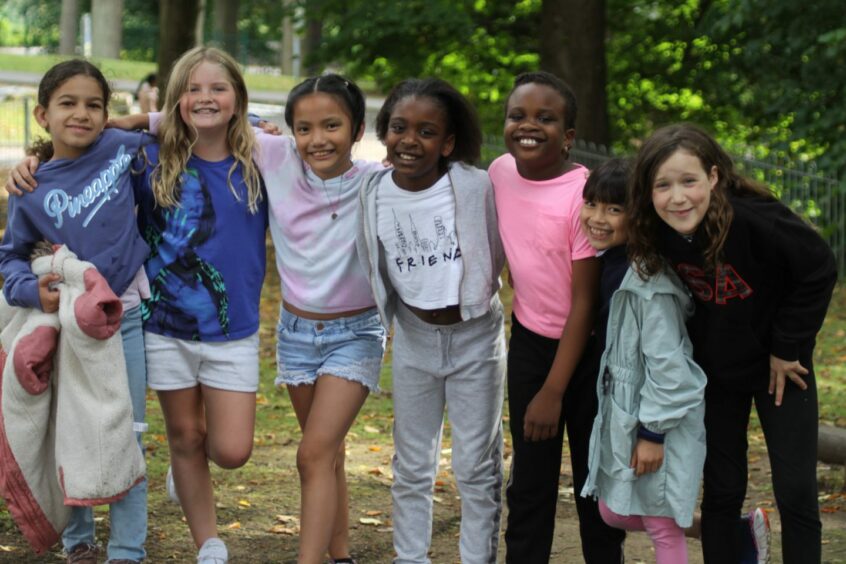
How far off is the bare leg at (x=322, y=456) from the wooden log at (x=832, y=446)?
8.83ft

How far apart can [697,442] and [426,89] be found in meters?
1.50

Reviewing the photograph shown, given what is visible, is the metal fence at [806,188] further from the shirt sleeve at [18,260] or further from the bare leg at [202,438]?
the bare leg at [202,438]

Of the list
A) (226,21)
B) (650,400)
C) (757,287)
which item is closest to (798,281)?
(757,287)

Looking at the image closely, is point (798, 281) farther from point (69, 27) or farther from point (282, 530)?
point (69, 27)

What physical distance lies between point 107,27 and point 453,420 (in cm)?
3242

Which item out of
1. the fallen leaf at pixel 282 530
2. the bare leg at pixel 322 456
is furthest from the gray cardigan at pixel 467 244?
the fallen leaf at pixel 282 530

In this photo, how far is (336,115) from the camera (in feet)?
14.4

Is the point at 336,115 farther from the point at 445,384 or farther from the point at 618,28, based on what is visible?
the point at 618,28

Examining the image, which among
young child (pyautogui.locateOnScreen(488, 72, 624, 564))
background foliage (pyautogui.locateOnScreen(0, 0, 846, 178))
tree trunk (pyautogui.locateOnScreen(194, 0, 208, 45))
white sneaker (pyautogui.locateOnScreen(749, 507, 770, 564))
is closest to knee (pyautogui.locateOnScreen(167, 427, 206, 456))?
young child (pyautogui.locateOnScreen(488, 72, 624, 564))

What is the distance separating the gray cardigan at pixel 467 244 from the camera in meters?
4.16

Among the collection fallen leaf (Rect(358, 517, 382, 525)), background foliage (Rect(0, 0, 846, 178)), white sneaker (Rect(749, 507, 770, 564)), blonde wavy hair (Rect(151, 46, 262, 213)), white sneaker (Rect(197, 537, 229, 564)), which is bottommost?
fallen leaf (Rect(358, 517, 382, 525))

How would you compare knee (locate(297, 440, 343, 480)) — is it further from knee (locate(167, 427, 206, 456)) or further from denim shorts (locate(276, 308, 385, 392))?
knee (locate(167, 427, 206, 456))

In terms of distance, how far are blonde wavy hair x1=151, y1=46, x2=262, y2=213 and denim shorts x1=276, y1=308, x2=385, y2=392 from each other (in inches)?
18.5

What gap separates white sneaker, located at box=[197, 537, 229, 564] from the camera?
4.45 m
